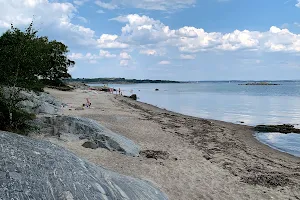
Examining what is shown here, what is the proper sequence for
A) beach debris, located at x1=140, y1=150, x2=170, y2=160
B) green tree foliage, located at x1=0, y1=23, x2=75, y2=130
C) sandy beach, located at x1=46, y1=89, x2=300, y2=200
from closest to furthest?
sandy beach, located at x1=46, y1=89, x2=300, y2=200, green tree foliage, located at x1=0, y1=23, x2=75, y2=130, beach debris, located at x1=140, y1=150, x2=170, y2=160

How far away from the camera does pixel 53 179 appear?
20.3 feet

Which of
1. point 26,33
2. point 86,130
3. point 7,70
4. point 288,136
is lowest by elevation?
A: point 288,136

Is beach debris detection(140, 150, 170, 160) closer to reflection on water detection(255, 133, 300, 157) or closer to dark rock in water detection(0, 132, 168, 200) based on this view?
dark rock in water detection(0, 132, 168, 200)

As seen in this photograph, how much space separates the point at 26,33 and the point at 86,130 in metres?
5.46

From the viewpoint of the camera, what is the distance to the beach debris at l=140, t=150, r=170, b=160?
14209 mm

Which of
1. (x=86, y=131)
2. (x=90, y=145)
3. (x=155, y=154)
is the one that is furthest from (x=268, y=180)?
(x=86, y=131)

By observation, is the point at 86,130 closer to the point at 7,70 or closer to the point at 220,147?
the point at 7,70

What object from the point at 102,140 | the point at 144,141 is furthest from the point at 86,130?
the point at 144,141

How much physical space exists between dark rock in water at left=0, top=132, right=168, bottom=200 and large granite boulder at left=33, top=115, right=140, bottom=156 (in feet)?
20.6

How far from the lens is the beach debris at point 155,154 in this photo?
1421 centimetres

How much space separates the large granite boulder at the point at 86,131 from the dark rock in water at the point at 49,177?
6284mm

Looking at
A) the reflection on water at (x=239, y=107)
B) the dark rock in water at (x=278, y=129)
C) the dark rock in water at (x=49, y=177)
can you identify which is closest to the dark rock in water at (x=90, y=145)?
the dark rock in water at (x=49, y=177)

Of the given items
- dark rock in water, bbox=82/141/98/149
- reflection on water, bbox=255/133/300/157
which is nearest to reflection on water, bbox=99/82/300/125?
reflection on water, bbox=255/133/300/157

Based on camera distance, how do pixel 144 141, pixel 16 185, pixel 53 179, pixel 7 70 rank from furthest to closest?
pixel 144 141, pixel 7 70, pixel 53 179, pixel 16 185
